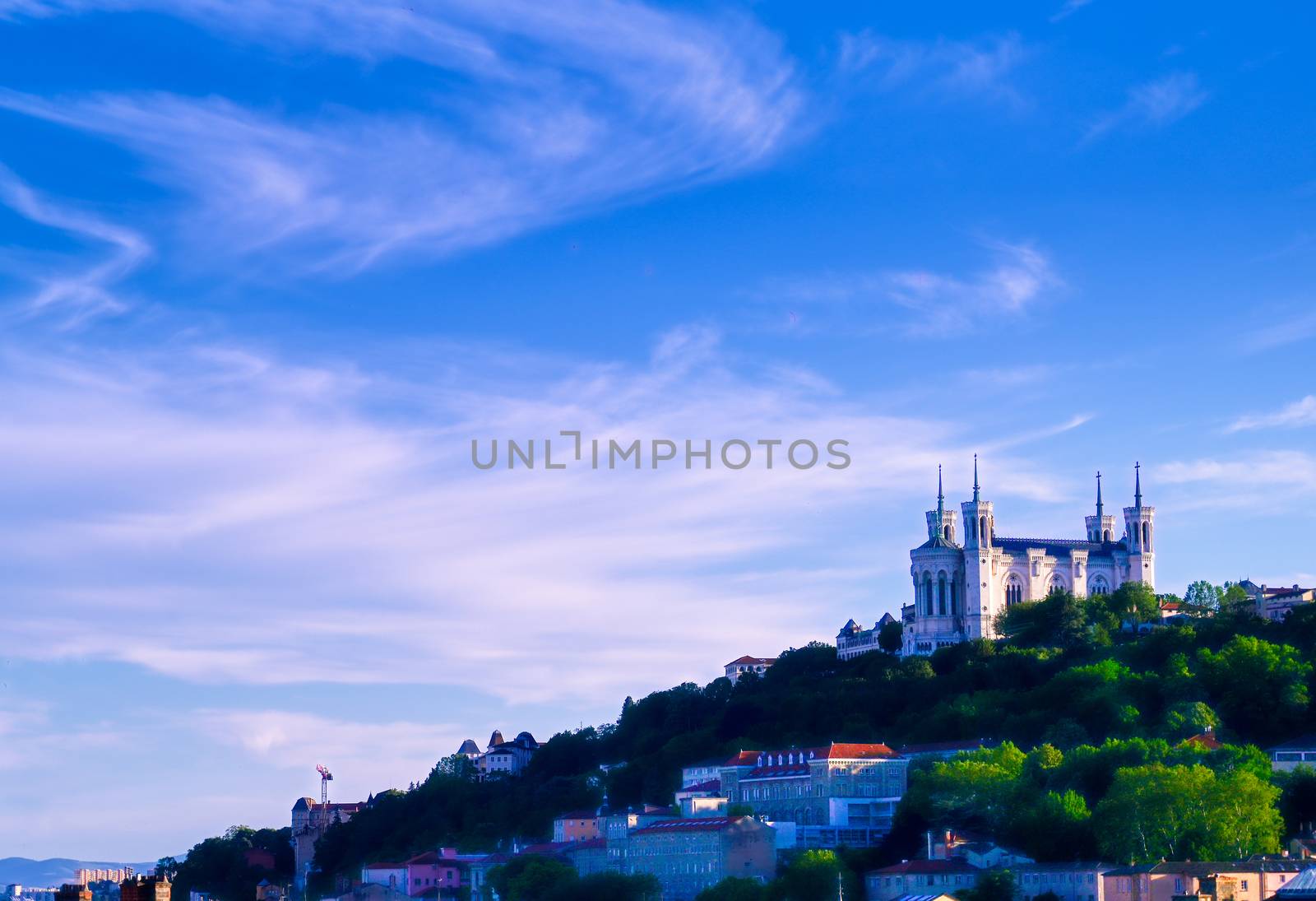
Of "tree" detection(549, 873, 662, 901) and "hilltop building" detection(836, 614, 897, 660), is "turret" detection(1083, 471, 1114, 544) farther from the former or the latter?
"tree" detection(549, 873, 662, 901)

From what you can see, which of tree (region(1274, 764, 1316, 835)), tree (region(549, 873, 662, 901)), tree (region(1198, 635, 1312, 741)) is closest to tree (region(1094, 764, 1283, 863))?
tree (region(1274, 764, 1316, 835))

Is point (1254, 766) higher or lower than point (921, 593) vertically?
lower

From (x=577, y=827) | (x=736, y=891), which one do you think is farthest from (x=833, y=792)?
(x=577, y=827)

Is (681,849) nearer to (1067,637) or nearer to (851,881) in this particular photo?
(851,881)

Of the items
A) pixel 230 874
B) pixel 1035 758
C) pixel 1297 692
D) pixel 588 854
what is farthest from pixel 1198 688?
pixel 230 874

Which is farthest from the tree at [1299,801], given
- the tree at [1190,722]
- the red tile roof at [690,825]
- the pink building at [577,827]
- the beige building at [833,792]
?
the pink building at [577,827]

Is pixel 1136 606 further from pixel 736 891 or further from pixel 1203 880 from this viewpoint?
pixel 1203 880
